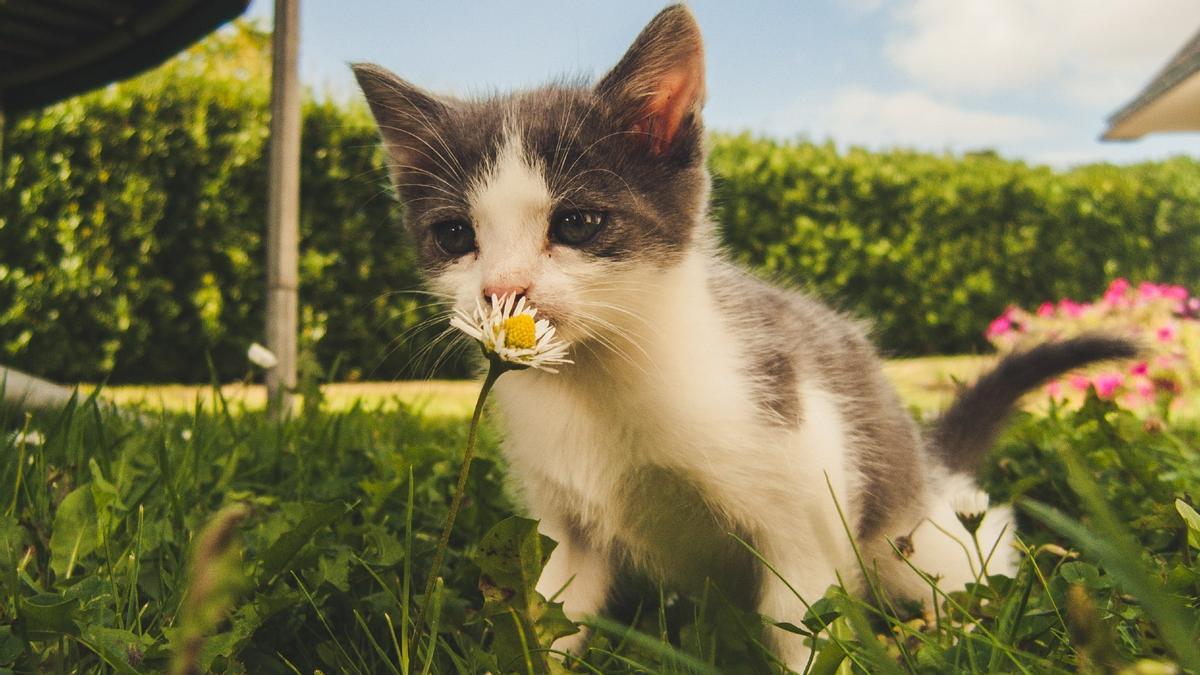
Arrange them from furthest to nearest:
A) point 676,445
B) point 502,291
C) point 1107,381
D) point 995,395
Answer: point 1107,381 → point 995,395 → point 676,445 → point 502,291

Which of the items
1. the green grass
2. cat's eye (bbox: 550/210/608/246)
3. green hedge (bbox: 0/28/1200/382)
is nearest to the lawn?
green hedge (bbox: 0/28/1200/382)

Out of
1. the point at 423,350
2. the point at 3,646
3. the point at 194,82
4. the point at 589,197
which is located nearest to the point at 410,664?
the point at 3,646

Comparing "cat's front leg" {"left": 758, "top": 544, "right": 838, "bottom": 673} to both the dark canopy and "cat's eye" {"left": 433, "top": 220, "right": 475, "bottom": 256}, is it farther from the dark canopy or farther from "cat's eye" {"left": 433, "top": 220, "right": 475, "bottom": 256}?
the dark canopy

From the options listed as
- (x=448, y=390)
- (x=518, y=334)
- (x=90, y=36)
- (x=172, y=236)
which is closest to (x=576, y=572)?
(x=518, y=334)

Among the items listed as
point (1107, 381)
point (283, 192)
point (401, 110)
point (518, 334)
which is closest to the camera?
point (518, 334)

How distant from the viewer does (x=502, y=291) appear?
1.35m

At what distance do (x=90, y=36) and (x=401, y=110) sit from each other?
8.91 feet

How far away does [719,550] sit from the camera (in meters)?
1.67

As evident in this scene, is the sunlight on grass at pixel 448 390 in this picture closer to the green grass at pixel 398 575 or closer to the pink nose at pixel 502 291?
the green grass at pixel 398 575

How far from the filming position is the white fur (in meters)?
1.48

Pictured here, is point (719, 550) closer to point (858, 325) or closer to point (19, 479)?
point (858, 325)

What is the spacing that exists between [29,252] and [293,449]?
580cm

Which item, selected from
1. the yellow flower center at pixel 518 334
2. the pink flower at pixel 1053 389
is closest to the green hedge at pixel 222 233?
the pink flower at pixel 1053 389

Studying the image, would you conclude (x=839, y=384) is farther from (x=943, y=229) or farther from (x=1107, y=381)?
(x=943, y=229)
